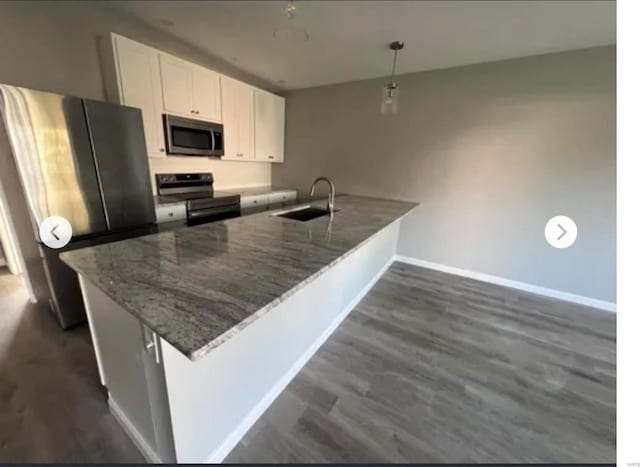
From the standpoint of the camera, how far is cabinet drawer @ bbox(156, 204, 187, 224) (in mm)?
2662

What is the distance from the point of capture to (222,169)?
387cm

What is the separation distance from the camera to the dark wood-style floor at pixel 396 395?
1.35 metres

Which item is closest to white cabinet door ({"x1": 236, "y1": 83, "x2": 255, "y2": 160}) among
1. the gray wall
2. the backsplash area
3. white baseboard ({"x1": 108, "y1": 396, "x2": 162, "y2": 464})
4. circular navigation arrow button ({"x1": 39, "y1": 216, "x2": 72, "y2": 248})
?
the backsplash area

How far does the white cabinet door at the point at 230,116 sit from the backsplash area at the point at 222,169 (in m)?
→ 0.30

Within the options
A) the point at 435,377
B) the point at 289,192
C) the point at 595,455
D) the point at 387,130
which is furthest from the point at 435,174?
the point at 595,455

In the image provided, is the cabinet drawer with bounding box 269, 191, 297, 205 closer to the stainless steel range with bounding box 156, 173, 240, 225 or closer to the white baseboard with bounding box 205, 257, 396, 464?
the stainless steel range with bounding box 156, 173, 240, 225

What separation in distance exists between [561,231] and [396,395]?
2689 mm

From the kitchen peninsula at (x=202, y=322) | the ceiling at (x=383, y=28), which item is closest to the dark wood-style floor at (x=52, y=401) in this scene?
the kitchen peninsula at (x=202, y=322)

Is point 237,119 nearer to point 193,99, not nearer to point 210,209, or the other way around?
point 193,99

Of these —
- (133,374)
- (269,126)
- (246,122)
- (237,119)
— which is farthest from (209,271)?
(269,126)

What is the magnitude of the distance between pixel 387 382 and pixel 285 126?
13.4 feet

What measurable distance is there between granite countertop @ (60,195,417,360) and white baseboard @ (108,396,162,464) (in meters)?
0.85

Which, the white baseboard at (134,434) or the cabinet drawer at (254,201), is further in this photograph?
the cabinet drawer at (254,201)

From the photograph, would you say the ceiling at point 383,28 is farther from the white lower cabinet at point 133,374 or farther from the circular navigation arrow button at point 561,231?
the white lower cabinet at point 133,374
